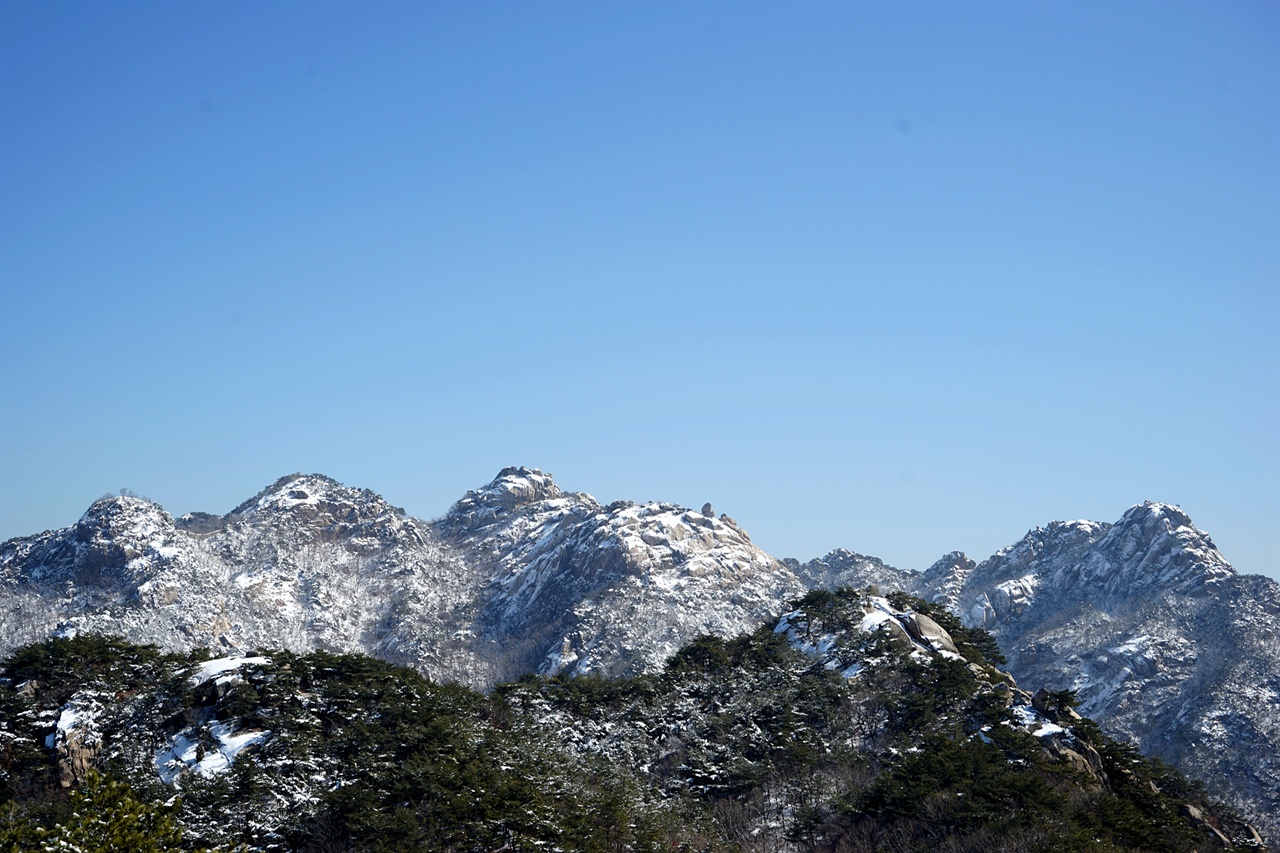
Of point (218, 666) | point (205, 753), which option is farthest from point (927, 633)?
point (205, 753)

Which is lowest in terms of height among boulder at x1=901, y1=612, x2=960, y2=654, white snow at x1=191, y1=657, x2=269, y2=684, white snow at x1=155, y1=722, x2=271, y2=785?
white snow at x1=155, y1=722, x2=271, y2=785

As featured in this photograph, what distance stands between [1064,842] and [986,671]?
34983 mm

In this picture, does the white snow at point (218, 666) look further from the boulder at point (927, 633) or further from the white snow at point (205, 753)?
the boulder at point (927, 633)

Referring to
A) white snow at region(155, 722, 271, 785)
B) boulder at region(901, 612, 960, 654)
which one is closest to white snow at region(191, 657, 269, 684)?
white snow at region(155, 722, 271, 785)

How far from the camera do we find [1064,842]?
5150cm

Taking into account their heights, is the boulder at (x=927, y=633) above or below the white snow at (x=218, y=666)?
above

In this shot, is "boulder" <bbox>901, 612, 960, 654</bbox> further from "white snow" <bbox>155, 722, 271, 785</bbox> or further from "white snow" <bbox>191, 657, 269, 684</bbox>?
"white snow" <bbox>155, 722, 271, 785</bbox>

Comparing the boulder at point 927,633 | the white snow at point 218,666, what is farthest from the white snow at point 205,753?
the boulder at point 927,633

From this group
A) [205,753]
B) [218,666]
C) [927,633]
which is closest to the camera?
[205,753]

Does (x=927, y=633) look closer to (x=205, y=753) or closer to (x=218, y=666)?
(x=218, y=666)

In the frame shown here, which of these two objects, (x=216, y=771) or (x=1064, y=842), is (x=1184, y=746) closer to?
(x=1064, y=842)

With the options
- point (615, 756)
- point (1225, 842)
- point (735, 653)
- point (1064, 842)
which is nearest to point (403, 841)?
point (615, 756)

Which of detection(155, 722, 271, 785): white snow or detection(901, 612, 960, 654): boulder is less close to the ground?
detection(901, 612, 960, 654): boulder

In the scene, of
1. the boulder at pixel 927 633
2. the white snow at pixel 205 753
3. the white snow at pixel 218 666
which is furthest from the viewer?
the boulder at pixel 927 633
